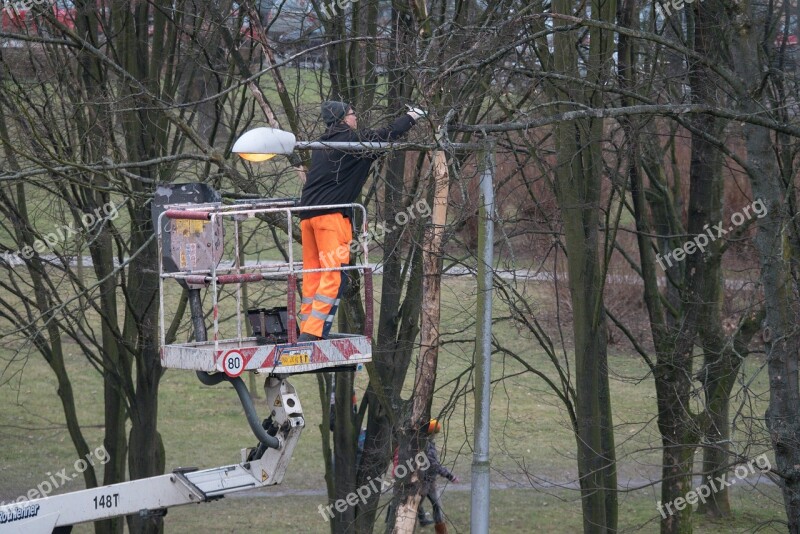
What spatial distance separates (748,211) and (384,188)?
4677 millimetres

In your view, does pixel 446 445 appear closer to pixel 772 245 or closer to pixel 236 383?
pixel 772 245

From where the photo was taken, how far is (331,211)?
24.9 feet

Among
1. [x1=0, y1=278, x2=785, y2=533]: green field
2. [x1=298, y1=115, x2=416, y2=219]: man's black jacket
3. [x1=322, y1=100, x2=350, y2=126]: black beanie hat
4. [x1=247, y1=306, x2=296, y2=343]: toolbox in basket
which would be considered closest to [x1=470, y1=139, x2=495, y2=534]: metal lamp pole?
[x1=298, y1=115, x2=416, y2=219]: man's black jacket

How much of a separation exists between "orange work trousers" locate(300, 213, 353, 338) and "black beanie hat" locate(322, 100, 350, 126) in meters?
0.79

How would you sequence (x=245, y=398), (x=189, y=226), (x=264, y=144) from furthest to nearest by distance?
(x=189, y=226) → (x=245, y=398) → (x=264, y=144)

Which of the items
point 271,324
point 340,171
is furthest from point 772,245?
point 271,324

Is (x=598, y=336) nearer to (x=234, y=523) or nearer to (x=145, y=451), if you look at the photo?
(x=145, y=451)

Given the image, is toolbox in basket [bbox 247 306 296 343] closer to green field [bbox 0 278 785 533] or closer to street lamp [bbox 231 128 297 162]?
street lamp [bbox 231 128 297 162]

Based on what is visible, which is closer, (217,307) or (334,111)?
(217,307)

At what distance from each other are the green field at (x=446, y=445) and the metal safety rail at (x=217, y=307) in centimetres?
404

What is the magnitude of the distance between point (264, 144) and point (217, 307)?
113 centimetres

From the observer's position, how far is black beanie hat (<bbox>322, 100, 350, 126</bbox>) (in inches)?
307

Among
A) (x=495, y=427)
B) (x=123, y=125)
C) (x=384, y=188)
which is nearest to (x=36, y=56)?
(x=123, y=125)

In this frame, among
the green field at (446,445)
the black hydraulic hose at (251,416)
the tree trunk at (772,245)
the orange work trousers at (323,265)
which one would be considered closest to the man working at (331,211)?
the orange work trousers at (323,265)
